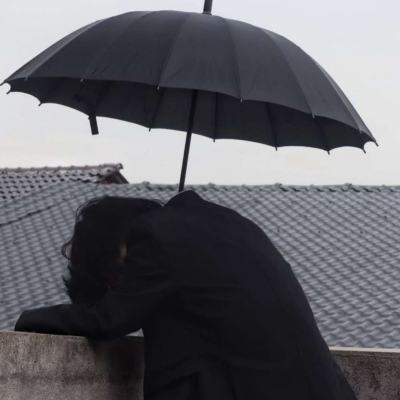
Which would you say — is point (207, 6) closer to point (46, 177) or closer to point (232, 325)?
point (232, 325)

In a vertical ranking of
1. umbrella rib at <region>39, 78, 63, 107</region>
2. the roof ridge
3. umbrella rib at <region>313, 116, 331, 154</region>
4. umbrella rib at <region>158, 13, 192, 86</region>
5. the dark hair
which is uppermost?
umbrella rib at <region>158, 13, 192, 86</region>

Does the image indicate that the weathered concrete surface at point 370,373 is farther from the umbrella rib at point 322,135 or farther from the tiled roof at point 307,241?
the tiled roof at point 307,241

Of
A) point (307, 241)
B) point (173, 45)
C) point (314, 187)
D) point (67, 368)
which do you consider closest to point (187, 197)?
point (67, 368)

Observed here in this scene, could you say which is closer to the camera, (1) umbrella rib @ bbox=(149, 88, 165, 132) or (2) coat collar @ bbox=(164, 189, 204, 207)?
(2) coat collar @ bbox=(164, 189, 204, 207)

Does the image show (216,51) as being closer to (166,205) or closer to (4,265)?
(166,205)

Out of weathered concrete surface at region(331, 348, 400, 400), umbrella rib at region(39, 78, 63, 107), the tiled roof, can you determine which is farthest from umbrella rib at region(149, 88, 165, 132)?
the tiled roof

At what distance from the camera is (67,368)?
2.37 meters

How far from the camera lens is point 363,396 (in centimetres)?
283

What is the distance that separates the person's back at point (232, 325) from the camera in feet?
7.18

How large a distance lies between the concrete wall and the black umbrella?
1.83ft

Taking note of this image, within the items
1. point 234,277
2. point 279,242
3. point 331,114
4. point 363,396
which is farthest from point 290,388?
point 279,242

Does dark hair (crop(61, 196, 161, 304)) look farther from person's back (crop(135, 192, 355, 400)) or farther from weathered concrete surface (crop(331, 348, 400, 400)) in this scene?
weathered concrete surface (crop(331, 348, 400, 400))

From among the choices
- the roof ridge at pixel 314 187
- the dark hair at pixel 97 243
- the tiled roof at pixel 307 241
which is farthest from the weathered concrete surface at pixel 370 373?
the roof ridge at pixel 314 187

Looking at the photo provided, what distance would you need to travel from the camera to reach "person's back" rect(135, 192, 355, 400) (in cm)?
219
